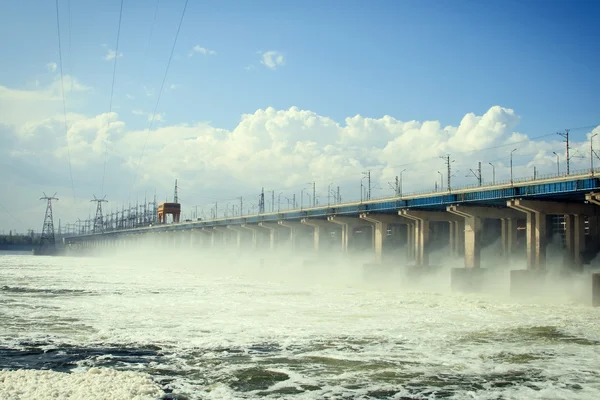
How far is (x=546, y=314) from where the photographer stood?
45.0m

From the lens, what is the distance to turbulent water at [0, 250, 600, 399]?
20062 millimetres

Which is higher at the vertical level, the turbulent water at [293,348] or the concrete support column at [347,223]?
the concrete support column at [347,223]

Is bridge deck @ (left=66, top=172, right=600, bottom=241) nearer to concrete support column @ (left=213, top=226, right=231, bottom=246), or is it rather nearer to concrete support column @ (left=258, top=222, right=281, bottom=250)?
concrete support column @ (left=258, top=222, right=281, bottom=250)

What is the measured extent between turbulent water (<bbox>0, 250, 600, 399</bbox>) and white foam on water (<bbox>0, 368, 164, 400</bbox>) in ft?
0.20

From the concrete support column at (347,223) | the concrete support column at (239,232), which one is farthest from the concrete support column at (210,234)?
the concrete support column at (347,223)

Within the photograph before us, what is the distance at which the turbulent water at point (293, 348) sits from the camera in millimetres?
20062

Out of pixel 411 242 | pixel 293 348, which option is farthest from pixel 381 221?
pixel 293 348

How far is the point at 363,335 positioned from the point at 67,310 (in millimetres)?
22092

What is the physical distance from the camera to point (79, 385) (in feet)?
62.7

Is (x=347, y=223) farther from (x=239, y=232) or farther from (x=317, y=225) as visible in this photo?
(x=239, y=232)

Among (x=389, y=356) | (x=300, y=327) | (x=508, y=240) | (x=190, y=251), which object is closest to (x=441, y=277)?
(x=508, y=240)

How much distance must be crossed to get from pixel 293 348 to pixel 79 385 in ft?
36.4

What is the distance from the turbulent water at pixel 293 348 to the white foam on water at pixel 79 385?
0.20 feet

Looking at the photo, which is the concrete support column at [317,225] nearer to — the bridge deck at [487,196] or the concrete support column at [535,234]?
the bridge deck at [487,196]
